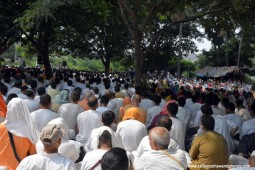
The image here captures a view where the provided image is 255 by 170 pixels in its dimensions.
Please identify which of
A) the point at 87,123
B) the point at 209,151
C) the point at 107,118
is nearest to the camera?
the point at 209,151

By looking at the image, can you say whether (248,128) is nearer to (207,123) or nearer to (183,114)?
(183,114)

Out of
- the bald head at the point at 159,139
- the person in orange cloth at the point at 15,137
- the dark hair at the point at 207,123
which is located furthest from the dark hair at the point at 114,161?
the dark hair at the point at 207,123

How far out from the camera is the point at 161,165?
4.49m

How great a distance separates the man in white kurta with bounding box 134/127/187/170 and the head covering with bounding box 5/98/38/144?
1407 mm

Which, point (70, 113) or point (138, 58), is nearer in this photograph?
point (70, 113)

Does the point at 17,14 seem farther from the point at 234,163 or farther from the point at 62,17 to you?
the point at 234,163

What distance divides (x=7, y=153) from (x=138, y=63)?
37.5 feet

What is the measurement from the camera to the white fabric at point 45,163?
4129mm

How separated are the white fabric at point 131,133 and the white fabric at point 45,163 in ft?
9.64

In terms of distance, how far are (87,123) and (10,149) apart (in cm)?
283

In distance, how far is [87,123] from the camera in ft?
25.5

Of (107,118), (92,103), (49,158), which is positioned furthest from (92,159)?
(92,103)

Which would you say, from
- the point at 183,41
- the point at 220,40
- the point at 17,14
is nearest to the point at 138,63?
the point at 17,14

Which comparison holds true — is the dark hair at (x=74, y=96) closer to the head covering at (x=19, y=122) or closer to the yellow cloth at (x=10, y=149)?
the head covering at (x=19, y=122)
